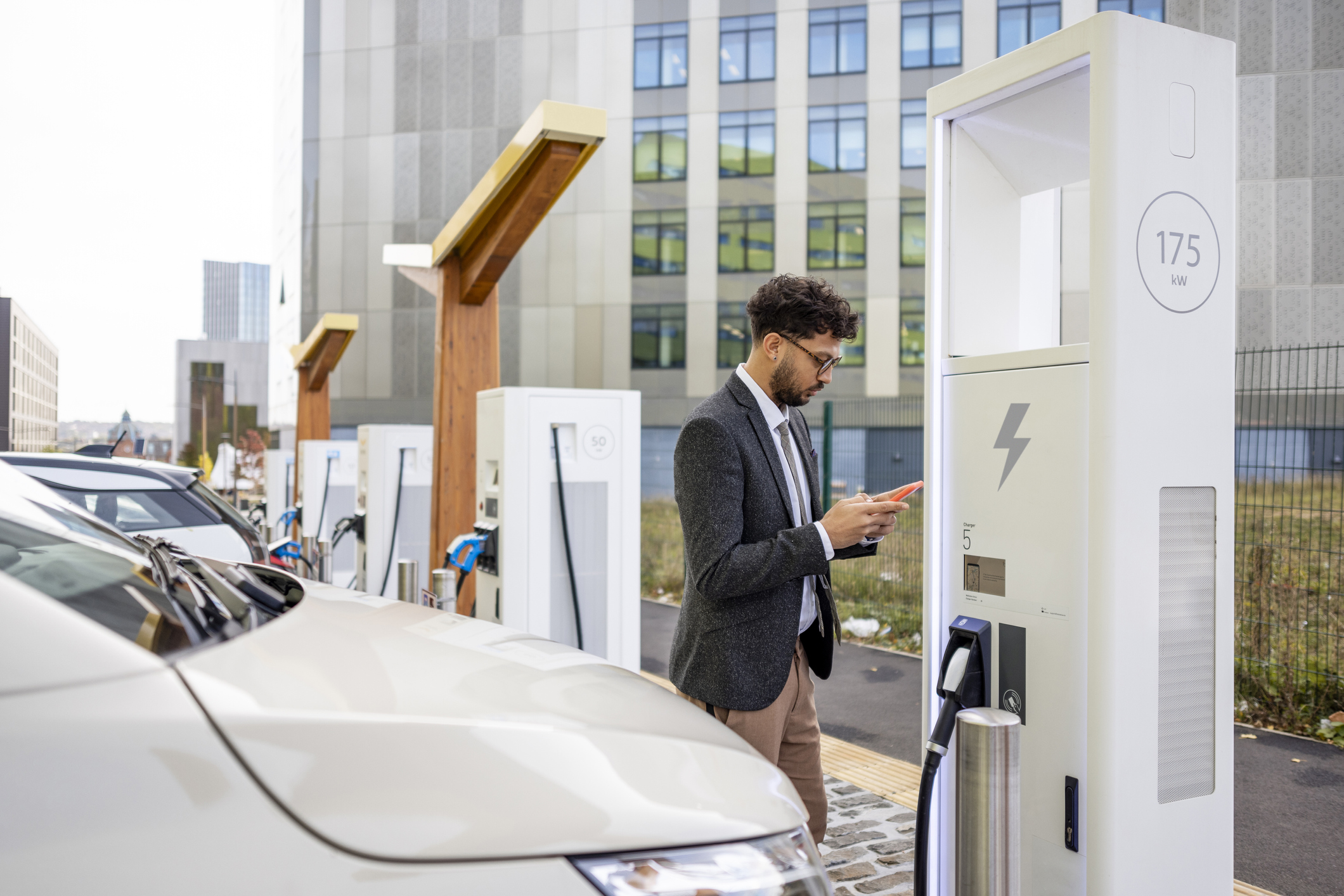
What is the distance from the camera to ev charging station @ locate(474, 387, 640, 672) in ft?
16.5

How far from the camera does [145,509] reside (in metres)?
5.82

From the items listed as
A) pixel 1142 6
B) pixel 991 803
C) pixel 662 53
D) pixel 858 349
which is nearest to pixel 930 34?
pixel 1142 6

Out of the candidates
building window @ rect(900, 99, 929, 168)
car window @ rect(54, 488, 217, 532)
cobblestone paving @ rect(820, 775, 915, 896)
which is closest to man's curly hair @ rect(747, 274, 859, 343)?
cobblestone paving @ rect(820, 775, 915, 896)

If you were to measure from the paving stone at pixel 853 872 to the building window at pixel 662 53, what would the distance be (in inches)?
961

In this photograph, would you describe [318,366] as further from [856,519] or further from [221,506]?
[856,519]

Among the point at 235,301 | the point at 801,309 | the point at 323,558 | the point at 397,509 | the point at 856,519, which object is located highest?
the point at 235,301

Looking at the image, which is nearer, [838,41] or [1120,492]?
[1120,492]

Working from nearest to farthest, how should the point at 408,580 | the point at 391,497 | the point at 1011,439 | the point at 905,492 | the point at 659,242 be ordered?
the point at 1011,439 < the point at 905,492 < the point at 408,580 < the point at 391,497 < the point at 659,242

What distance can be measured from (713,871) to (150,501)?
570cm

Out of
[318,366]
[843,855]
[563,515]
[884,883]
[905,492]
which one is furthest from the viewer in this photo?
[318,366]

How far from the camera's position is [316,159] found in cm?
2709

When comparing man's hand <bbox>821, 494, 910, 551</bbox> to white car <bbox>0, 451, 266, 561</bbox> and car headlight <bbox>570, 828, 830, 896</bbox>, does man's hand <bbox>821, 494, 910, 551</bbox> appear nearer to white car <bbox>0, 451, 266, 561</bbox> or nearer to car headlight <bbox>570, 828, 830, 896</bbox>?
car headlight <bbox>570, 828, 830, 896</bbox>

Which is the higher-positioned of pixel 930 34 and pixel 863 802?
pixel 930 34

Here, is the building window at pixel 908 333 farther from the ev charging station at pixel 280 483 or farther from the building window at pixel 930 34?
the ev charging station at pixel 280 483
